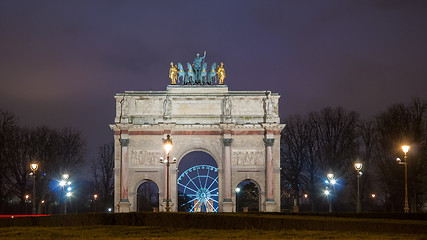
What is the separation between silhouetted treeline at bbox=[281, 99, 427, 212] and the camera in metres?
56.8

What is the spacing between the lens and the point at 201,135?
2175 inches

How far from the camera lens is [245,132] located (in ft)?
181

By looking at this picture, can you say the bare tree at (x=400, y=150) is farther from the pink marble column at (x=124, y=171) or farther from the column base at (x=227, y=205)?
the pink marble column at (x=124, y=171)

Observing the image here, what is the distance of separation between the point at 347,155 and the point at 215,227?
41.4 m

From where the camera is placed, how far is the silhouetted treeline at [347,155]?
56.8m

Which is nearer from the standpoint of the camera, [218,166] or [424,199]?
[218,166]

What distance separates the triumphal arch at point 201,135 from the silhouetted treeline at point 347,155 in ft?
34.9

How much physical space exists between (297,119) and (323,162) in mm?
6296

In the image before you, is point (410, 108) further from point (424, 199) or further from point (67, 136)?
point (67, 136)

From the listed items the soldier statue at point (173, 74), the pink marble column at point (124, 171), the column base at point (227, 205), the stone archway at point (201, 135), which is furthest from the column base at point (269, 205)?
the soldier statue at point (173, 74)

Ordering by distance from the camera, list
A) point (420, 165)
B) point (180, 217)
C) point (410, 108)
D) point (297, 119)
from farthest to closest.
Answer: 1. point (297, 119)
2. point (410, 108)
3. point (420, 165)
4. point (180, 217)

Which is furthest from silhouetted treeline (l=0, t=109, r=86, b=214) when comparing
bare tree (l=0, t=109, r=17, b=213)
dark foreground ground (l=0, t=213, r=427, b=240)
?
dark foreground ground (l=0, t=213, r=427, b=240)

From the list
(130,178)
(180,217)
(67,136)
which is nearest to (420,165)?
(130,178)

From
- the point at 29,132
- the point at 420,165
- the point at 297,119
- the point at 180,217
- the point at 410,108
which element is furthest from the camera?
the point at 297,119
